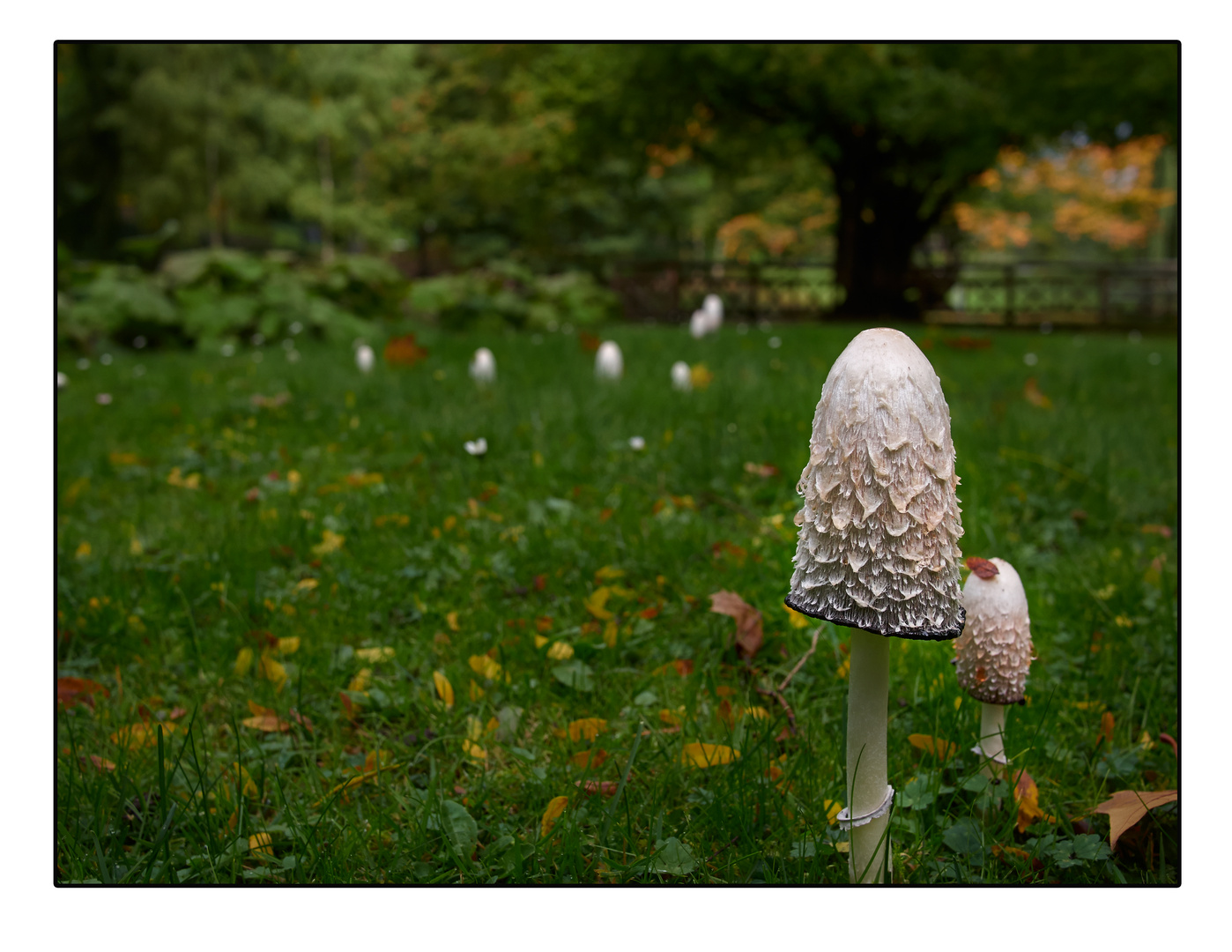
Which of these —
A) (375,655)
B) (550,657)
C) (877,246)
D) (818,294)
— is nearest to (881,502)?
(550,657)

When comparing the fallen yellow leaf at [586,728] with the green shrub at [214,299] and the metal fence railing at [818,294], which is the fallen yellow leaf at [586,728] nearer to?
the green shrub at [214,299]

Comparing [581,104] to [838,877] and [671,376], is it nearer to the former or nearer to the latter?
[671,376]

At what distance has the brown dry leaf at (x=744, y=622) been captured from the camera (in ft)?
7.38

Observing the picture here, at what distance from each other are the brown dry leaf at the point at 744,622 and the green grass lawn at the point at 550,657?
7 centimetres

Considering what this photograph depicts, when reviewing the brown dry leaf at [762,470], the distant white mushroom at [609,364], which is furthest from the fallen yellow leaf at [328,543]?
the distant white mushroom at [609,364]

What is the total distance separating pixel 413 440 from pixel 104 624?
1974mm

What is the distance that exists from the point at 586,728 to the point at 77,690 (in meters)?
1.32

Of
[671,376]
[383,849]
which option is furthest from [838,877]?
[671,376]

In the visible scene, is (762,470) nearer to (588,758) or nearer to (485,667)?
(485,667)

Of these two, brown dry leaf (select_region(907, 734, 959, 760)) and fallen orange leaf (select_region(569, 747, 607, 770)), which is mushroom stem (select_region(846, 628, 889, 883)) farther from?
fallen orange leaf (select_region(569, 747, 607, 770))

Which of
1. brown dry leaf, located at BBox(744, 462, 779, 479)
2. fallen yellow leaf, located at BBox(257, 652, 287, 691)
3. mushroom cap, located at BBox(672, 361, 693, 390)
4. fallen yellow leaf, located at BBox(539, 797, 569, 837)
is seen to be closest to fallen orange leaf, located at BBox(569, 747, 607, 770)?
fallen yellow leaf, located at BBox(539, 797, 569, 837)

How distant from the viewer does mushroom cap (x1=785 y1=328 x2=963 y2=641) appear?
1.13m

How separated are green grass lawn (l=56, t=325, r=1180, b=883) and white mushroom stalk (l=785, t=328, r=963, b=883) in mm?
575

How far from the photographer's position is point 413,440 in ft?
14.4
